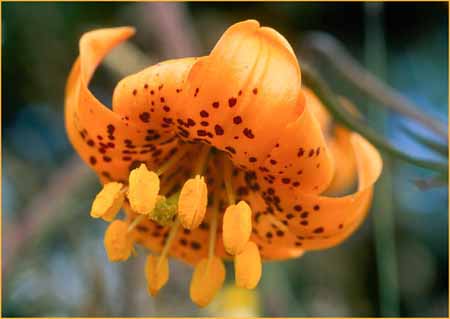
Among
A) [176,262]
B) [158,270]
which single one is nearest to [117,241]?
[158,270]

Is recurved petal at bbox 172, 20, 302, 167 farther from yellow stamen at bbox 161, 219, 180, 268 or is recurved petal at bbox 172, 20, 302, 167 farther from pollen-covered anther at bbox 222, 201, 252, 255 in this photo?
yellow stamen at bbox 161, 219, 180, 268

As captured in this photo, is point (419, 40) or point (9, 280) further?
point (419, 40)

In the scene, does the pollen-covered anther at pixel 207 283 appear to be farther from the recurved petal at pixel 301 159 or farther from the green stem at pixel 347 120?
the green stem at pixel 347 120

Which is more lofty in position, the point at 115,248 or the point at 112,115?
the point at 112,115

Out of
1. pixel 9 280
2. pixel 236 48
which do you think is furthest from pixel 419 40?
pixel 236 48

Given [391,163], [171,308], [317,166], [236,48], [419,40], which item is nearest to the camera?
[236,48]

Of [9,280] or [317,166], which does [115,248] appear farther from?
[9,280]

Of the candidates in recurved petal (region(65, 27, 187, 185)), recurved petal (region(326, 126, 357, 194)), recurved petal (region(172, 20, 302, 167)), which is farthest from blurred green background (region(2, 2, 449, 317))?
recurved petal (region(172, 20, 302, 167))
